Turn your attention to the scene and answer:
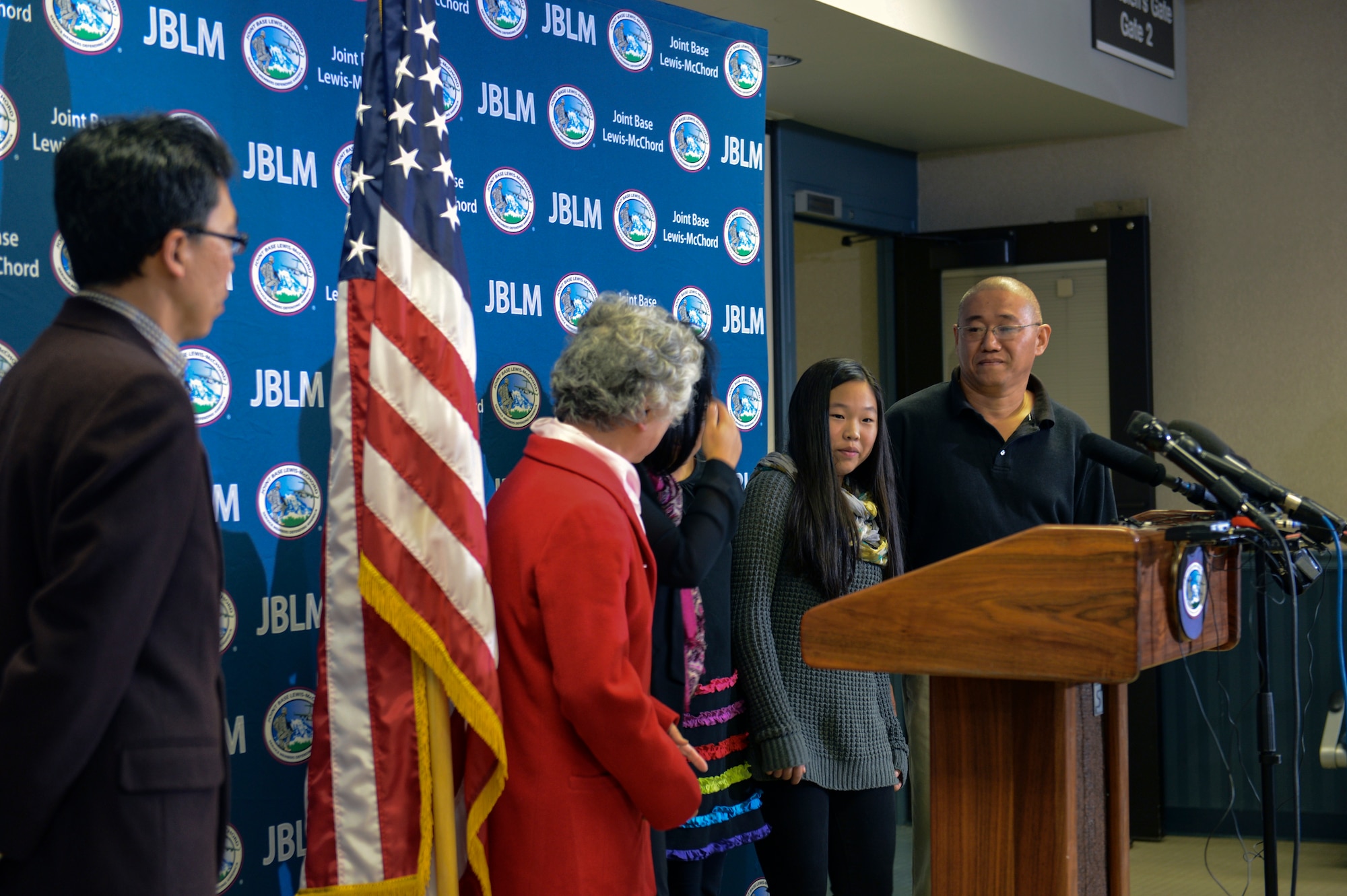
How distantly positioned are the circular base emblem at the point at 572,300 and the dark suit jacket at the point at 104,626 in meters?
1.37

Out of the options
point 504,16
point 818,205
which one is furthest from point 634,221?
point 818,205

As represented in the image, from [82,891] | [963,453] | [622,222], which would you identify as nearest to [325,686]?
[82,891]

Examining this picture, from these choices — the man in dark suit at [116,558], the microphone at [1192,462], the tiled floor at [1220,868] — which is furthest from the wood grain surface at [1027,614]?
the tiled floor at [1220,868]

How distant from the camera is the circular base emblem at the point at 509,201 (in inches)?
103

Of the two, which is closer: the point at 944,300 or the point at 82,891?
the point at 82,891

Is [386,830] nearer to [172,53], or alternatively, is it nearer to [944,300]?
[172,53]

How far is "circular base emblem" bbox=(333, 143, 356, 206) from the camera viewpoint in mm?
2352

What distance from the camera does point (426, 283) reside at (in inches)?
84.1

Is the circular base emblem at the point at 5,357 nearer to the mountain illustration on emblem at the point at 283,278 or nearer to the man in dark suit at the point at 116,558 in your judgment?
the mountain illustration on emblem at the point at 283,278

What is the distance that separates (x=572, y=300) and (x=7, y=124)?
3.71 feet

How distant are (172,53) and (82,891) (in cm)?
140

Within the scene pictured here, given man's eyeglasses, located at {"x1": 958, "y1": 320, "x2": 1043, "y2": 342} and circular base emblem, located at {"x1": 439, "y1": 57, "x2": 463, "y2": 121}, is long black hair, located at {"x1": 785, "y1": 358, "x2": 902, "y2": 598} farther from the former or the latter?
circular base emblem, located at {"x1": 439, "y1": 57, "x2": 463, "y2": 121}

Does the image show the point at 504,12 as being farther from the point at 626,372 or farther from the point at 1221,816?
the point at 1221,816

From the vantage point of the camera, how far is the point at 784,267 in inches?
198
